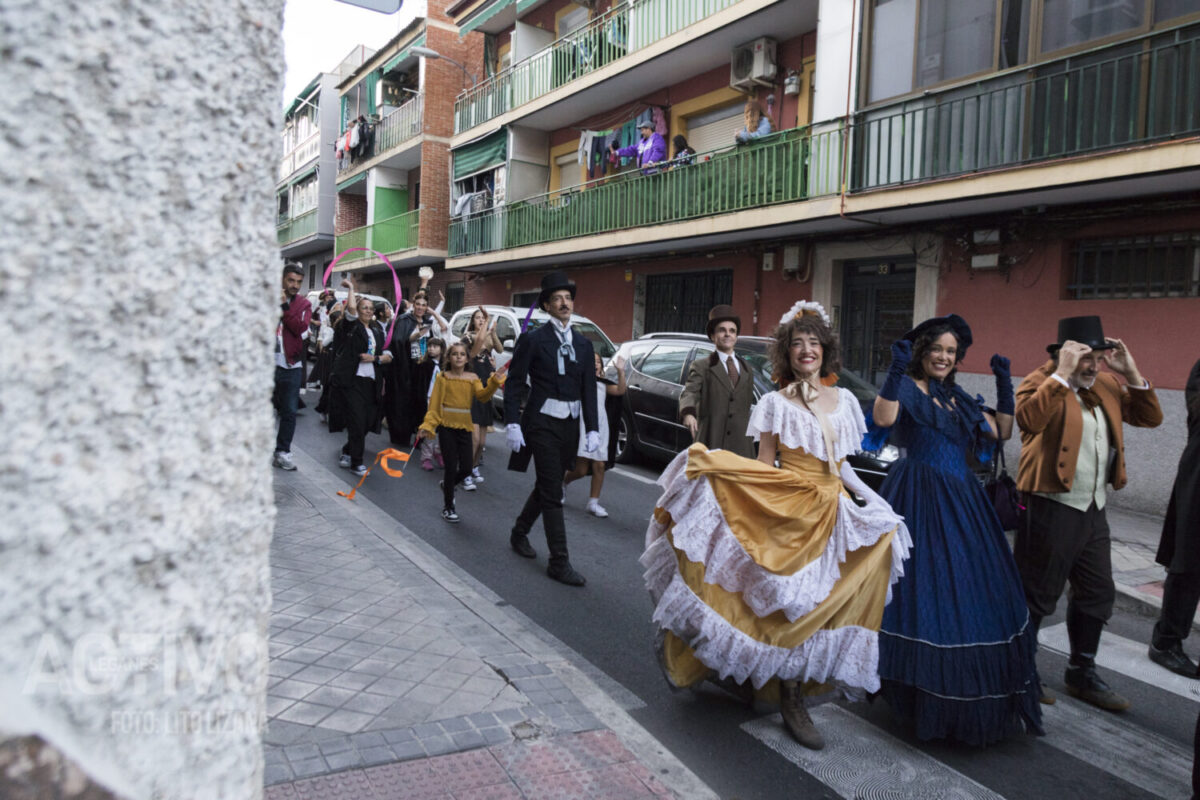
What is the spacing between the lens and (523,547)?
20.8 feet

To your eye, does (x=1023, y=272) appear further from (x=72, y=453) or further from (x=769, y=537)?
(x=72, y=453)

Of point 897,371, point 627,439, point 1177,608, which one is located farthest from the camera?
point 627,439

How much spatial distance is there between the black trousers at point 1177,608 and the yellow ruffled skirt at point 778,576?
2.11 metres

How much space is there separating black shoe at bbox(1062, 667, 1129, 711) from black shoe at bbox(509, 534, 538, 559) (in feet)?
11.5

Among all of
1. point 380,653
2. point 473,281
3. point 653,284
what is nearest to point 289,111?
point 473,281

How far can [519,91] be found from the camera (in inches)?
831

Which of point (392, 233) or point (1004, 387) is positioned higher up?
point (392, 233)

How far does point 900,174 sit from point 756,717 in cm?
914

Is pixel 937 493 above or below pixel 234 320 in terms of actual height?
below

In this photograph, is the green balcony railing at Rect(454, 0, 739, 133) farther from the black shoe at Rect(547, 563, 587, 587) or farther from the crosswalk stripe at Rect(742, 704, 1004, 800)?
the crosswalk stripe at Rect(742, 704, 1004, 800)

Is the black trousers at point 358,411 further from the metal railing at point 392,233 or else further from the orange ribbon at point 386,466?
the metal railing at point 392,233

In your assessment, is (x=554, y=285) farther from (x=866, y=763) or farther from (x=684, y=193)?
(x=684, y=193)

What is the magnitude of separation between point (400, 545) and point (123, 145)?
222 inches

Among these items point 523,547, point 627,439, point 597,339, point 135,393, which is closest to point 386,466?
point 627,439
